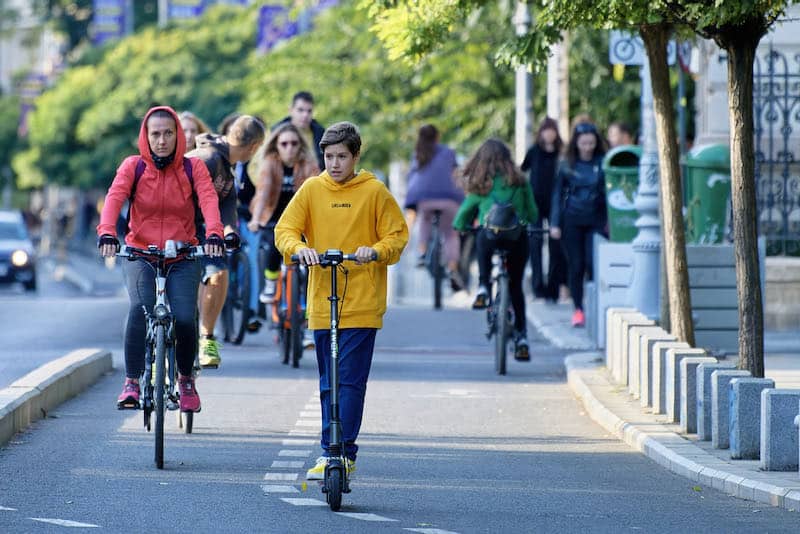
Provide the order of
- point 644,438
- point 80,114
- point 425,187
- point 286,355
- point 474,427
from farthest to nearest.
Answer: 1. point 80,114
2. point 425,187
3. point 286,355
4. point 474,427
5. point 644,438

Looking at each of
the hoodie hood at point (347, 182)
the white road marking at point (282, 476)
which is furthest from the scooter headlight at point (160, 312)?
the hoodie hood at point (347, 182)

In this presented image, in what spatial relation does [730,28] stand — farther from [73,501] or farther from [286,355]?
[286,355]

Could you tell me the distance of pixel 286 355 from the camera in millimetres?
16188

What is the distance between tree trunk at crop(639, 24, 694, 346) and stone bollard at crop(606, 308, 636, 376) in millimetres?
482

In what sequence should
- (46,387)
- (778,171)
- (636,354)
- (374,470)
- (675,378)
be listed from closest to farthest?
(374,470) → (675,378) → (46,387) → (636,354) → (778,171)

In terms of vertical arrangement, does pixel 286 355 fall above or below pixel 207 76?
below

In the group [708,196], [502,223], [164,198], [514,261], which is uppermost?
[708,196]

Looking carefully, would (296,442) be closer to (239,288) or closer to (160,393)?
(160,393)

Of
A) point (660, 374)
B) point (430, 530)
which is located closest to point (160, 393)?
point (430, 530)

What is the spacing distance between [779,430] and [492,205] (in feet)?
21.6

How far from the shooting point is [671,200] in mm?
13797

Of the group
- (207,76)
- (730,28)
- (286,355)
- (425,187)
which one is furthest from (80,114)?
(730,28)

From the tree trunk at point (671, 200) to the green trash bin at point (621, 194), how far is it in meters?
3.66

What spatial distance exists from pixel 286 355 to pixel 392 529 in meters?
7.95
